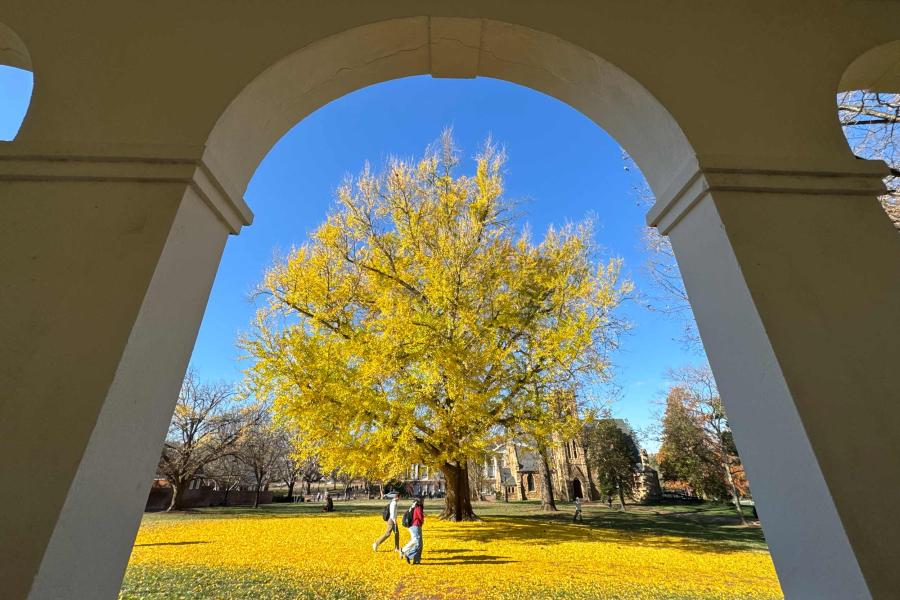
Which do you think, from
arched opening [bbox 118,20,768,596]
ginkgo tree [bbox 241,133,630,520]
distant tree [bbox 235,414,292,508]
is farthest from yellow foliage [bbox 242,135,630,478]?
distant tree [bbox 235,414,292,508]

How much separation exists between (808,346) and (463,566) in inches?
264

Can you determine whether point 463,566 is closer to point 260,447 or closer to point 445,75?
point 445,75

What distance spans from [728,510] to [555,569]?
1866 centimetres

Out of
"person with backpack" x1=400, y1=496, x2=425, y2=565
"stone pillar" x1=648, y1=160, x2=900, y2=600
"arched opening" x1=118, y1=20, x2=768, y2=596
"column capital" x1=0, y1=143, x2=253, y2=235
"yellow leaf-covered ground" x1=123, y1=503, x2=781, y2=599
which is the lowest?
"yellow leaf-covered ground" x1=123, y1=503, x2=781, y2=599

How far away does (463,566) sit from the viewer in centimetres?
642

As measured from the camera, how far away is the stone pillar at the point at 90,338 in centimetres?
107

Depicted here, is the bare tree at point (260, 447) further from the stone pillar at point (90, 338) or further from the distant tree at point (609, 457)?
the stone pillar at point (90, 338)

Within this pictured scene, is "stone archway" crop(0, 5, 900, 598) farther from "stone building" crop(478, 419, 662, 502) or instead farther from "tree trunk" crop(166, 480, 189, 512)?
Answer: "tree trunk" crop(166, 480, 189, 512)

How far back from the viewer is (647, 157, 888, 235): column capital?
62.7 inches

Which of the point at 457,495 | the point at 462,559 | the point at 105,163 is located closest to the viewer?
the point at 105,163

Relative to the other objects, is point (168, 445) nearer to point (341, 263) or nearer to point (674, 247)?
point (341, 263)

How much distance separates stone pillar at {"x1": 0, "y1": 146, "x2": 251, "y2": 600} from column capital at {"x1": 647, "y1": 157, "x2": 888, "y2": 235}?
207 cm

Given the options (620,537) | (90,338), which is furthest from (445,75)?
(620,537)

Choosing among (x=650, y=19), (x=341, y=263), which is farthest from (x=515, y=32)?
(x=341, y=263)
